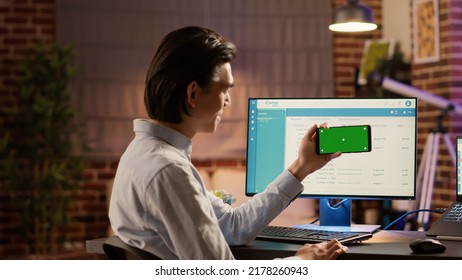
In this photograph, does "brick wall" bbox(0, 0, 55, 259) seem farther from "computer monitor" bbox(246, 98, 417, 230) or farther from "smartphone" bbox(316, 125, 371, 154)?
"smartphone" bbox(316, 125, 371, 154)

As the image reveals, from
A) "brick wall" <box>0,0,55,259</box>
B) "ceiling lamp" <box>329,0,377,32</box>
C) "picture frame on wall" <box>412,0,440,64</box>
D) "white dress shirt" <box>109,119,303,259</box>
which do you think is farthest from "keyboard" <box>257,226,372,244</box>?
"brick wall" <box>0,0,55,259</box>

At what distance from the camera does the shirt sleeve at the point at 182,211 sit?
1515 mm

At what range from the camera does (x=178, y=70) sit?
164 centimetres

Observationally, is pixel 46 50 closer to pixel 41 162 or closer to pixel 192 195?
pixel 41 162

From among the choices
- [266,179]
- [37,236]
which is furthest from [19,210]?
[266,179]

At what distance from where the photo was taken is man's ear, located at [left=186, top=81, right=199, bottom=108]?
1.66 metres

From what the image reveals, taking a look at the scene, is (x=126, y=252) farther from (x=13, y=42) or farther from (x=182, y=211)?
(x=13, y=42)

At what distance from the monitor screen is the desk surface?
0.53 ft

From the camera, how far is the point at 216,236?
154 centimetres

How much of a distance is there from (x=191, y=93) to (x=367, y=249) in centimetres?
60

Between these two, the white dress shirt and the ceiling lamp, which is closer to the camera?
the white dress shirt

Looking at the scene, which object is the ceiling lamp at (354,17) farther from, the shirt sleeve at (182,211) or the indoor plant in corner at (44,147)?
the shirt sleeve at (182,211)

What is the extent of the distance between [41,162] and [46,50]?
28.9 inches

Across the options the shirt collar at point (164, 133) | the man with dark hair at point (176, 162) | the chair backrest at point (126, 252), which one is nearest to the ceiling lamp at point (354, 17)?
the man with dark hair at point (176, 162)
